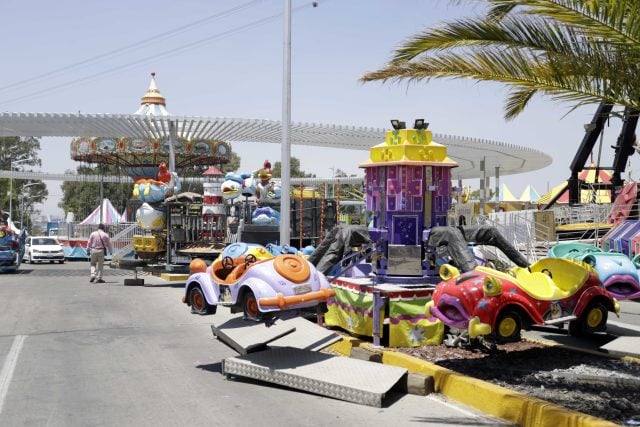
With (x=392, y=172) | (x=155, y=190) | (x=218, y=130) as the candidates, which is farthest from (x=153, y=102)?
(x=392, y=172)

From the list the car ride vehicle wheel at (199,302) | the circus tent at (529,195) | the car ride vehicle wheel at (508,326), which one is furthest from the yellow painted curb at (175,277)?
the circus tent at (529,195)

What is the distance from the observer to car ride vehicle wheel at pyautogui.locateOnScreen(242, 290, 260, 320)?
808 centimetres

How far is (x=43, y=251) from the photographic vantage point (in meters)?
34.4

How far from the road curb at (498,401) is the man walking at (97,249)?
14.4 meters

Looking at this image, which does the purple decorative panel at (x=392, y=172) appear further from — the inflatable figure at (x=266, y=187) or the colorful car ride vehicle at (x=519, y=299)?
the inflatable figure at (x=266, y=187)

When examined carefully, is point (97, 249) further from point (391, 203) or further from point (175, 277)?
point (391, 203)

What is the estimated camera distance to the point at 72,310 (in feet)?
47.4

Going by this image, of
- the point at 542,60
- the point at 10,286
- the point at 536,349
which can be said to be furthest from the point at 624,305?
the point at 10,286

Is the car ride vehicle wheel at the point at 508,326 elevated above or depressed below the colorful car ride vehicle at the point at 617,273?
below

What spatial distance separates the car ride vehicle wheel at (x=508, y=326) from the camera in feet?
25.7

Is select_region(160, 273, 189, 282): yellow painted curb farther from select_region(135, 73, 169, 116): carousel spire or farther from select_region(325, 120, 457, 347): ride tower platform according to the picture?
select_region(135, 73, 169, 116): carousel spire

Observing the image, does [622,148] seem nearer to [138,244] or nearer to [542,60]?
[138,244]

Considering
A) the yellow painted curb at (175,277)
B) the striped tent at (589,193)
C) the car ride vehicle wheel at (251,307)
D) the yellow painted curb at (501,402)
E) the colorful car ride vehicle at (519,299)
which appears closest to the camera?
the yellow painted curb at (501,402)

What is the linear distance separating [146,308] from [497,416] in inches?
392
